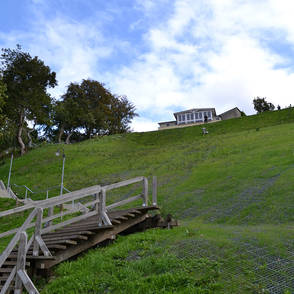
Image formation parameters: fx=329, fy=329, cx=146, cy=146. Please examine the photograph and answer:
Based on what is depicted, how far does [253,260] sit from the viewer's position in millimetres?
6969

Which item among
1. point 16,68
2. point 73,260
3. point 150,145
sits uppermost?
point 16,68

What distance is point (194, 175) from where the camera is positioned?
21.4 meters

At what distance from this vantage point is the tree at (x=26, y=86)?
37219mm

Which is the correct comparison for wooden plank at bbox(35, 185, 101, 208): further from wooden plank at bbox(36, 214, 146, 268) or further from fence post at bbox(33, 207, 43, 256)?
wooden plank at bbox(36, 214, 146, 268)

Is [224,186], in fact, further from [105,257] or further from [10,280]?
[10,280]

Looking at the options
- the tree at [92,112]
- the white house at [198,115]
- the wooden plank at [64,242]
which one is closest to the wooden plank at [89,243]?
the wooden plank at [64,242]

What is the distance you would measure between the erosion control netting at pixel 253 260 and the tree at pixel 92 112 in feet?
159

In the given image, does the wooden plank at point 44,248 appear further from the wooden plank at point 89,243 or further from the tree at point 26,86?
the tree at point 26,86

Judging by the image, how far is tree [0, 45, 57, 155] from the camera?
37.2 m

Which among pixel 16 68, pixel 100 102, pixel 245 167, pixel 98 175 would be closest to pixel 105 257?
pixel 245 167

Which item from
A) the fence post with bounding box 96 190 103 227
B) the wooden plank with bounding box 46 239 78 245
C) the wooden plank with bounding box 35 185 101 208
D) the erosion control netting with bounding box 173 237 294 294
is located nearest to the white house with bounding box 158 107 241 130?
the fence post with bounding box 96 190 103 227

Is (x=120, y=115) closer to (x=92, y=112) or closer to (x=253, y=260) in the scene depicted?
(x=92, y=112)

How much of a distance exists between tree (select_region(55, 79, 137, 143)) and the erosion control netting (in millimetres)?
48363

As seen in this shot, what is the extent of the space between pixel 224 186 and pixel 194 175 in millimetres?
4736
